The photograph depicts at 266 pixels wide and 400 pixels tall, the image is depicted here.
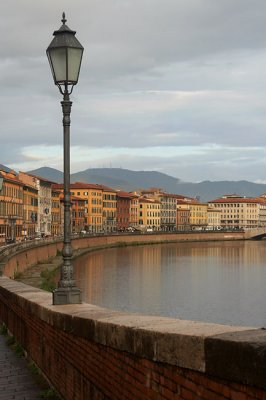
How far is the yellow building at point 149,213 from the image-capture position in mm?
168625

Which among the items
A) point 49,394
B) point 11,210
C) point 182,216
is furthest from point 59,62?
point 182,216

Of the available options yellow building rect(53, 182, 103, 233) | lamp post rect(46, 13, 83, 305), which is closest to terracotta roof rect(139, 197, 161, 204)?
yellow building rect(53, 182, 103, 233)

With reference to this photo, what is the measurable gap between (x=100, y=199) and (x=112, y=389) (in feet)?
461

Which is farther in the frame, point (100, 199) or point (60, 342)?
point (100, 199)

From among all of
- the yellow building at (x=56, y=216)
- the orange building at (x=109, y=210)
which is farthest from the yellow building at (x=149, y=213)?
the yellow building at (x=56, y=216)

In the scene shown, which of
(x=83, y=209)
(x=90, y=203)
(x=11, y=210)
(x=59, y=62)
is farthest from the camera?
(x=90, y=203)

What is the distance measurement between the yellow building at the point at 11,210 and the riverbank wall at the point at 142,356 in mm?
72584

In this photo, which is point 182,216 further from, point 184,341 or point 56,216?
point 184,341

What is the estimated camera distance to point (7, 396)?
7.23m

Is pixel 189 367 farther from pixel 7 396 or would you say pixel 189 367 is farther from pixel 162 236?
pixel 162 236

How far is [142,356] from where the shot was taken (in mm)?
4523

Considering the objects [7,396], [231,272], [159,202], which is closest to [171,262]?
[231,272]

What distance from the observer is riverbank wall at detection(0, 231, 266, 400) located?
3.38 m

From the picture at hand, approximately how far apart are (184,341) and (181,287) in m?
47.2
